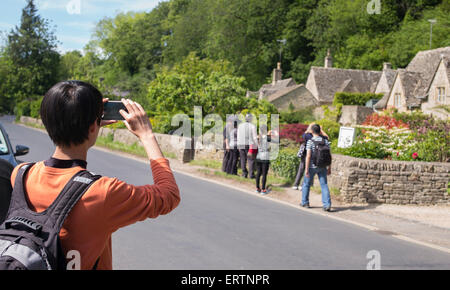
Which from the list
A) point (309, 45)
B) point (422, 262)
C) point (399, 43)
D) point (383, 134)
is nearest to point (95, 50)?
point (309, 45)

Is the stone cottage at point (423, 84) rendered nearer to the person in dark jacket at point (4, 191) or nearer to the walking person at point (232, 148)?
the walking person at point (232, 148)

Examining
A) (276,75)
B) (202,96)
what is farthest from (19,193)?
(276,75)

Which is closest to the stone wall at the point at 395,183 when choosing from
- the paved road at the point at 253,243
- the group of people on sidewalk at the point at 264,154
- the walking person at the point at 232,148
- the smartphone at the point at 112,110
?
the group of people on sidewalk at the point at 264,154

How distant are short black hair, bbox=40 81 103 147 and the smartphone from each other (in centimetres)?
14

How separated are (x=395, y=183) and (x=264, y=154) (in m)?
3.27

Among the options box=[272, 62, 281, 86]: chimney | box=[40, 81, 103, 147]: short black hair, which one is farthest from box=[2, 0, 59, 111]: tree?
box=[40, 81, 103, 147]: short black hair

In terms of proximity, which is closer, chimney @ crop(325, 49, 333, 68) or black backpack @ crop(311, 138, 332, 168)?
black backpack @ crop(311, 138, 332, 168)

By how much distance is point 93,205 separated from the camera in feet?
6.37

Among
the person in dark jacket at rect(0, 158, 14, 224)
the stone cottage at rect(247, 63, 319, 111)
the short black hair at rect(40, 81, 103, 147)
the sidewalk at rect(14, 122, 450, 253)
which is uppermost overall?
the stone cottage at rect(247, 63, 319, 111)

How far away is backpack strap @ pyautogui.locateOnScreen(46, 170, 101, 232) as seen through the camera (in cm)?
188

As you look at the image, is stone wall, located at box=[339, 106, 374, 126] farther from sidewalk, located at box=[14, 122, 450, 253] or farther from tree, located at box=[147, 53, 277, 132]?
sidewalk, located at box=[14, 122, 450, 253]

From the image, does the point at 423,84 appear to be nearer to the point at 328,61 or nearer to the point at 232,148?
the point at 328,61

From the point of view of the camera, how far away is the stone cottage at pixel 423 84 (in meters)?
41.0

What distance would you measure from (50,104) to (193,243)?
16.7 feet
